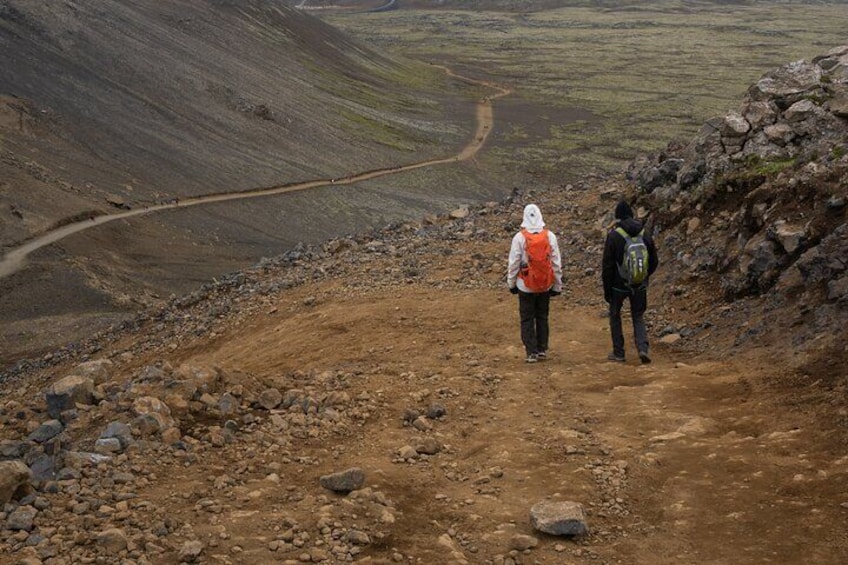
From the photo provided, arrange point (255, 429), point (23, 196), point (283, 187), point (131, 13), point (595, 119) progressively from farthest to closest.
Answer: point (595, 119) → point (131, 13) → point (283, 187) → point (23, 196) → point (255, 429)

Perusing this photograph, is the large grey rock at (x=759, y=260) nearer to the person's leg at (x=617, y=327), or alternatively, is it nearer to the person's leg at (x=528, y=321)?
the person's leg at (x=617, y=327)

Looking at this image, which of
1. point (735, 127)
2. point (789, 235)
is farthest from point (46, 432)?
point (735, 127)

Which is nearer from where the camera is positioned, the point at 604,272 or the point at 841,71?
the point at 604,272

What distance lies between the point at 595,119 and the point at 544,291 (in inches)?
3185

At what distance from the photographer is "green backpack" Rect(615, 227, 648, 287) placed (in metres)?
11.8

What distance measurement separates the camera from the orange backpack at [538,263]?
1212 cm

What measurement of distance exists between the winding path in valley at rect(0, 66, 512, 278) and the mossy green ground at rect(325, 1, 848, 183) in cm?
199

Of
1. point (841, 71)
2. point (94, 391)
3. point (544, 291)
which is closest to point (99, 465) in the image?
point (94, 391)

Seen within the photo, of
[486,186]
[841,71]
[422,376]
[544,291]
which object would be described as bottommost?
[486,186]

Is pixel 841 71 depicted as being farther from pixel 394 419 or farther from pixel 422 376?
pixel 394 419

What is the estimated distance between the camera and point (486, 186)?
64562 millimetres

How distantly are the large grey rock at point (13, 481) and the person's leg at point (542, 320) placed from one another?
6.91m

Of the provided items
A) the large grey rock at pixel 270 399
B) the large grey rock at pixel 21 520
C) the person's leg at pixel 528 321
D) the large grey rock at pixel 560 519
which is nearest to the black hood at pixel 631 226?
the person's leg at pixel 528 321

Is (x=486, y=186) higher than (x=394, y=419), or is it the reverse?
(x=394, y=419)
